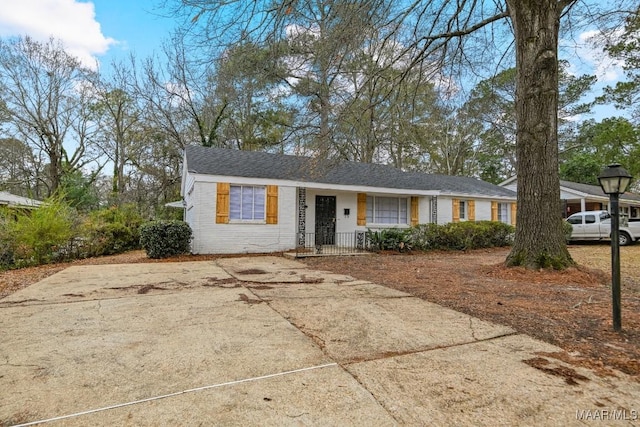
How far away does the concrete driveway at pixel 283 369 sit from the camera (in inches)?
72.4

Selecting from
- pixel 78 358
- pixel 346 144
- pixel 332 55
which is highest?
pixel 332 55

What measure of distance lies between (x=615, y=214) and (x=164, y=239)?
10096 millimetres

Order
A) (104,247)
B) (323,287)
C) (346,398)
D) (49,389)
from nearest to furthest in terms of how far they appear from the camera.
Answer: (346,398)
(49,389)
(323,287)
(104,247)

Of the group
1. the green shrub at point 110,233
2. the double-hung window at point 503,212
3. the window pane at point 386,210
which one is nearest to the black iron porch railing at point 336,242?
the window pane at point 386,210

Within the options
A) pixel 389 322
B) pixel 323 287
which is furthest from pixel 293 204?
pixel 389 322

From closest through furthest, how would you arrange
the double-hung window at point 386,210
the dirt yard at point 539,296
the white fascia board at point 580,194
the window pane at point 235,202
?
the dirt yard at point 539,296, the window pane at point 235,202, the double-hung window at point 386,210, the white fascia board at point 580,194

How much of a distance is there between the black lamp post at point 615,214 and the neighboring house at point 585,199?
15.8 metres

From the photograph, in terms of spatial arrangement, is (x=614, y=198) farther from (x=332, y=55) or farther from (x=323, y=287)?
(x=332, y=55)

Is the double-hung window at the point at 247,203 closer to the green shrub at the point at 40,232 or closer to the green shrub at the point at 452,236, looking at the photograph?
the green shrub at the point at 40,232

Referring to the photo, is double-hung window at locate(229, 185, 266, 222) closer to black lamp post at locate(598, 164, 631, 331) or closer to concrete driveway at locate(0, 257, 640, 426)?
concrete driveway at locate(0, 257, 640, 426)

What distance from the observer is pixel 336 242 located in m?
12.8

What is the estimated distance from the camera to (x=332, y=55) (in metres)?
5.89

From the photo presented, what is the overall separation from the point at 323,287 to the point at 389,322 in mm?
2118

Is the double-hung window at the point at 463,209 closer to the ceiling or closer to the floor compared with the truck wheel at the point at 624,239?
closer to the ceiling
